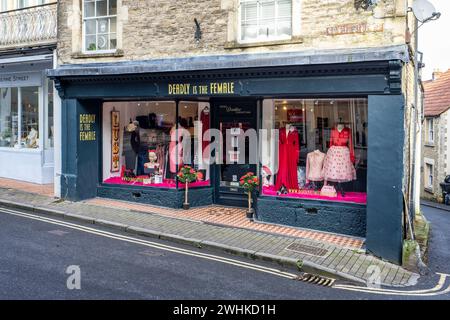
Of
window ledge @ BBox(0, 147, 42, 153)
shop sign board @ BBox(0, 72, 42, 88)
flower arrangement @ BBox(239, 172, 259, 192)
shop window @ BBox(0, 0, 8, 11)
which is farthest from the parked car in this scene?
shop window @ BBox(0, 0, 8, 11)

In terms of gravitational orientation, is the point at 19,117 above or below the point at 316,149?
above

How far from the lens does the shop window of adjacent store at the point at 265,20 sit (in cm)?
1055

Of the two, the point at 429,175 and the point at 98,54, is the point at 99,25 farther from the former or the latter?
the point at 429,175

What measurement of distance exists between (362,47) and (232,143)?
468 centimetres

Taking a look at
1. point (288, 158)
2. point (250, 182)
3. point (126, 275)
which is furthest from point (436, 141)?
point (126, 275)

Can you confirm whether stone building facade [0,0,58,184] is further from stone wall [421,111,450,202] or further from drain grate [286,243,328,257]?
stone wall [421,111,450,202]

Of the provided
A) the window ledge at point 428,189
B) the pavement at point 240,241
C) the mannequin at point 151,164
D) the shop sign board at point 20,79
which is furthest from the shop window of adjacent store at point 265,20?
the window ledge at point 428,189

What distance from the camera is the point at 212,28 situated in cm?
1118

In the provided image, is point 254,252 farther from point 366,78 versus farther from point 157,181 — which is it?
point 157,181

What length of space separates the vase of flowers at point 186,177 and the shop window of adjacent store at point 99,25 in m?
3.80

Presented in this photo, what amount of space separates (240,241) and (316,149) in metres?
3.09

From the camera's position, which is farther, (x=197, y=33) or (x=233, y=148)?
(x=233, y=148)

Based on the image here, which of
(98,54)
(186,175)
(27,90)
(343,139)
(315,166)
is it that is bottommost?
(186,175)

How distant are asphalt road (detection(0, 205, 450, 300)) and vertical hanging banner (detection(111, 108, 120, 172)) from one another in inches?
181
